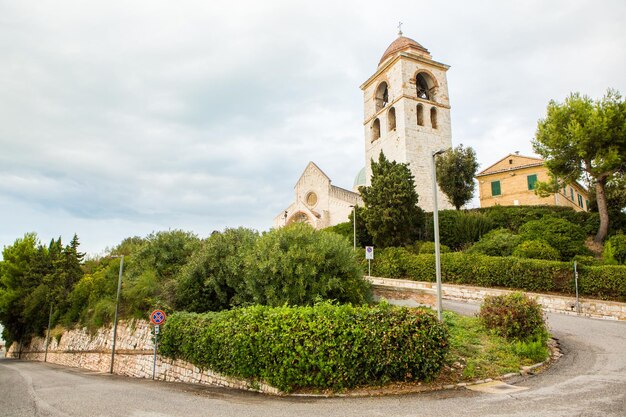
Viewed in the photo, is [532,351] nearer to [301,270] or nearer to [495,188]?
[301,270]

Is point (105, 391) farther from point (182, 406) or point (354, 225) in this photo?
point (354, 225)

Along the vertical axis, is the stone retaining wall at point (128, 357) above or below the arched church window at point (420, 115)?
below

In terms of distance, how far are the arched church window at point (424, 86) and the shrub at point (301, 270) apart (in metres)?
28.5

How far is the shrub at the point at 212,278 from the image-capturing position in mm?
15656

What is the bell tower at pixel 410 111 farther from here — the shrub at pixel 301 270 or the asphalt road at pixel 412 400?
the asphalt road at pixel 412 400

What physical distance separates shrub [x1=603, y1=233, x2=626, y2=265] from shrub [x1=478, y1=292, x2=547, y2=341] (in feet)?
39.8

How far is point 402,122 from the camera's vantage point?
3447 centimetres

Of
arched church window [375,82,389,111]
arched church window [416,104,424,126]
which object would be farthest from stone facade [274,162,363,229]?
arched church window [375,82,389,111]

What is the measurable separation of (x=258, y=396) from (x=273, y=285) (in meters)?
4.84

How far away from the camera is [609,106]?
73.1ft

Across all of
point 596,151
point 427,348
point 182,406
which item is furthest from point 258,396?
point 596,151

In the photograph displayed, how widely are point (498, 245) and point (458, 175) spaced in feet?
35.5

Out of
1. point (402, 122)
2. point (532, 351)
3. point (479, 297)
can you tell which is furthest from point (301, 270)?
point (402, 122)

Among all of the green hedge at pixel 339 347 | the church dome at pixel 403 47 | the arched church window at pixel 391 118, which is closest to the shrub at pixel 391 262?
the green hedge at pixel 339 347
